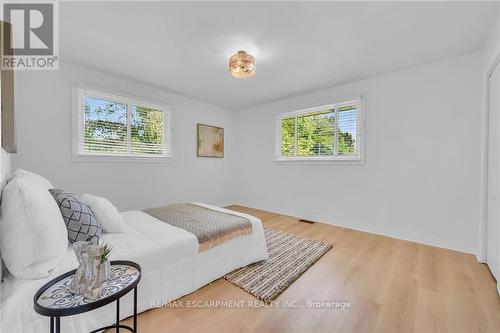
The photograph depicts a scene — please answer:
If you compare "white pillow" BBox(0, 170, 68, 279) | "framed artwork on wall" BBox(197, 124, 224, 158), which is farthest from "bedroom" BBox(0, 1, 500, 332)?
"framed artwork on wall" BBox(197, 124, 224, 158)

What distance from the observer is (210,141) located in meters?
4.73

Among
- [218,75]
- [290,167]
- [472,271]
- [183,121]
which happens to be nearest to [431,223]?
[472,271]

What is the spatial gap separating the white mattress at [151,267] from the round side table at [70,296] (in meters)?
0.15

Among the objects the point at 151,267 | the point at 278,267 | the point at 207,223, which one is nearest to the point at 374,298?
the point at 278,267

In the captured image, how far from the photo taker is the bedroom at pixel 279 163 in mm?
1435

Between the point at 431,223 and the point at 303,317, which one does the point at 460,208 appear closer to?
the point at 431,223

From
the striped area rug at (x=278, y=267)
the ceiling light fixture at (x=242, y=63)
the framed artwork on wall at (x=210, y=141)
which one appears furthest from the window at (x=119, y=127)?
the striped area rug at (x=278, y=267)

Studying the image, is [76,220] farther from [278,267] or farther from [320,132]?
[320,132]

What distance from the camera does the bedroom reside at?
143cm

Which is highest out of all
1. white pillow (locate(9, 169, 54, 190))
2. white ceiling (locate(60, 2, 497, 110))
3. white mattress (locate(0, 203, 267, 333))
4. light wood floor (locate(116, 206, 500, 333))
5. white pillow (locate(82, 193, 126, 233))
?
white ceiling (locate(60, 2, 497, 110))

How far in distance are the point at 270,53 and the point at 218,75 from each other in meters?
1.01

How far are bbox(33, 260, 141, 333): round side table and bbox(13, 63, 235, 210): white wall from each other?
8.09ft

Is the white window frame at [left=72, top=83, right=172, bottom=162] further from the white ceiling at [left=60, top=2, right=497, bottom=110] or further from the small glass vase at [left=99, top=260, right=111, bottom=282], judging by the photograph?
the small glass vase at [left=99, top=260, right=111, bottom=282]

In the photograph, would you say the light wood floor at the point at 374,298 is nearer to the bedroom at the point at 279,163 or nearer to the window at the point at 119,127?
the bedroom at the point at 279,163
